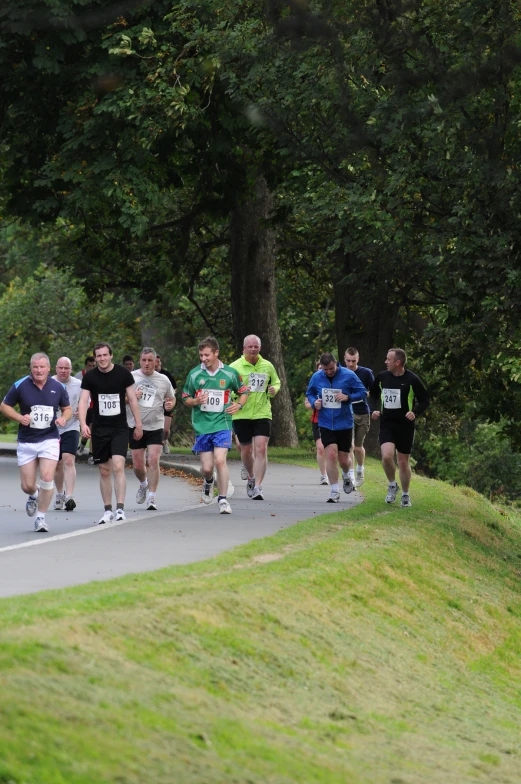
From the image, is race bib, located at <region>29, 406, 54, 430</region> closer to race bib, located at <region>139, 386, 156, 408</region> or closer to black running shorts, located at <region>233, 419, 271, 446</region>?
race bib, located at <region>139, 386, 156, 408</region>

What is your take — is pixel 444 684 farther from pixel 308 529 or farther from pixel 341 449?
pixel 341 449

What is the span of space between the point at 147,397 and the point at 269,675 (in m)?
9.00

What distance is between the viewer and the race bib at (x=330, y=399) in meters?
19.6

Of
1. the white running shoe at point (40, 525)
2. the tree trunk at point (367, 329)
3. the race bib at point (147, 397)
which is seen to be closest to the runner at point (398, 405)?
the race bib at point (147, 397)

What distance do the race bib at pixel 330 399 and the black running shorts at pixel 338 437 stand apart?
0.33 m

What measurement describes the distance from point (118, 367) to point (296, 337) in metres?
31.7

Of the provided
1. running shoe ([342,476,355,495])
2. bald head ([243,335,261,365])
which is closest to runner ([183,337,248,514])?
bald head ([243,335,261,365])

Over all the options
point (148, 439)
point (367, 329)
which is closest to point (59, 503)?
point (148, 439)

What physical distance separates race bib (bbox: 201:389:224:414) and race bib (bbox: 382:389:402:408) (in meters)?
2.79

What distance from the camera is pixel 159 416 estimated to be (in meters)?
18.3

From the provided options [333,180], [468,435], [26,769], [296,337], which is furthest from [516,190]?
[468,435]

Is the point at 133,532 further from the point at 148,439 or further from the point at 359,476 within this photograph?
the point at 359,476

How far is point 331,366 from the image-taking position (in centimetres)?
1964

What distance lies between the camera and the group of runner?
Answer: 15703 millimetres
